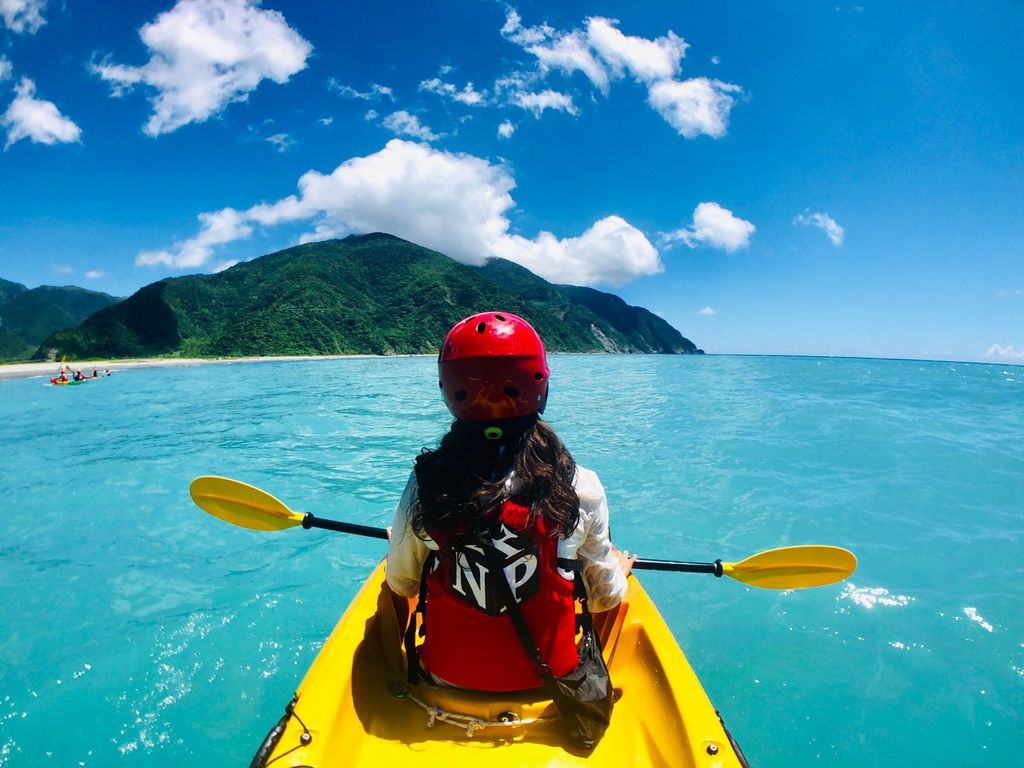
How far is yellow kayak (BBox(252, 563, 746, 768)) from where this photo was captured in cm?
197

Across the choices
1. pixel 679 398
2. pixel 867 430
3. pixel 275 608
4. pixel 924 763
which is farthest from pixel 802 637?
pixel 679 398

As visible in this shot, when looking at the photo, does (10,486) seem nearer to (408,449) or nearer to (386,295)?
(408,449)

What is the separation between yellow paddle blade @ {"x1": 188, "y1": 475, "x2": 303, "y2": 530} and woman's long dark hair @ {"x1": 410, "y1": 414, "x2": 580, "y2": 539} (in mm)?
2379

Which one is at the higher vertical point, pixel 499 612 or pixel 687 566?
pixel 499 612

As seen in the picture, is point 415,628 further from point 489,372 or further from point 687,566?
point 687,566

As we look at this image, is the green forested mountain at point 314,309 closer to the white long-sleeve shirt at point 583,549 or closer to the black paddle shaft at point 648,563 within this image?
the black paddle shaft at point 648,563

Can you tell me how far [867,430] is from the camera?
48.9 ft

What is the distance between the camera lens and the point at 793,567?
3.48m

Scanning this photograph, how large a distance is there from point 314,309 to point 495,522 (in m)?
110

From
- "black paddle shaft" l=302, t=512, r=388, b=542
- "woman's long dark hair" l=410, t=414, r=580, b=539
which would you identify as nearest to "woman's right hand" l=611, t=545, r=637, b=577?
"woman's long dark hair" l=410, t=414, r=580, b=539

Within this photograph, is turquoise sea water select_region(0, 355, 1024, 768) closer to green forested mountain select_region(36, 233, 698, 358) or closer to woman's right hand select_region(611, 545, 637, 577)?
woman's right hand select_region(611, 545, 637, 577)

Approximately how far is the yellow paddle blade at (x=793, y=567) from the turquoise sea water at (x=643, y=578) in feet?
3.36

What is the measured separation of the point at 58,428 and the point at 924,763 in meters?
19.3

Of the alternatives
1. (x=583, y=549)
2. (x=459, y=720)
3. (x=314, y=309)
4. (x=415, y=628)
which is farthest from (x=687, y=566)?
(x=314, y=309)
